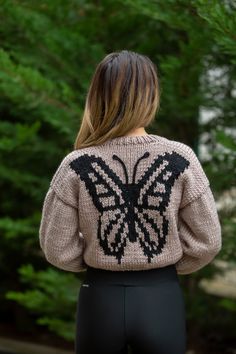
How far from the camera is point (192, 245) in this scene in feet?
8.46

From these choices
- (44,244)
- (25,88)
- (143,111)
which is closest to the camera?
(143,111)

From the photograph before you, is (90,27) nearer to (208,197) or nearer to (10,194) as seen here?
(10,194)

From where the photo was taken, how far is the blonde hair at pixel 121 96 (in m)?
2.45

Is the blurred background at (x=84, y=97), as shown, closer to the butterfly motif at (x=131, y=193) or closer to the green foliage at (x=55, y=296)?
the green foliage at (x=55, y=296)

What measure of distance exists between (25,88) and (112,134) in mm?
1594

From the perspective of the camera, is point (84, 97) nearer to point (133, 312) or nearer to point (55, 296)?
point (55, 296)

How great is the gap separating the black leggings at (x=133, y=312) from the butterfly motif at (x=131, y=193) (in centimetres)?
10

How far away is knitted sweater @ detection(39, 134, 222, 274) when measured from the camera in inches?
96.8

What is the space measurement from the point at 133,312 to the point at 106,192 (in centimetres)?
42

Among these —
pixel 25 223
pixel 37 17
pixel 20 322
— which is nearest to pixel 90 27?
pixel 37 17

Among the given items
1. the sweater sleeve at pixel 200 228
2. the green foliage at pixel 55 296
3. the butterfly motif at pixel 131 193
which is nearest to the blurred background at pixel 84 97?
the green foliage at pixel 55 296

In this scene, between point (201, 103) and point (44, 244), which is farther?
point (201, 103)

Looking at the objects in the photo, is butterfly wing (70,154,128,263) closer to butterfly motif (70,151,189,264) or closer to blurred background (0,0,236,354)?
butterfly motif (70,151,189,264)

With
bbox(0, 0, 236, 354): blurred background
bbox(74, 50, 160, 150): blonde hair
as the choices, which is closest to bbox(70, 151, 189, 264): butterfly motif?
bbox(74, 50, 160, 150): blonde hair
